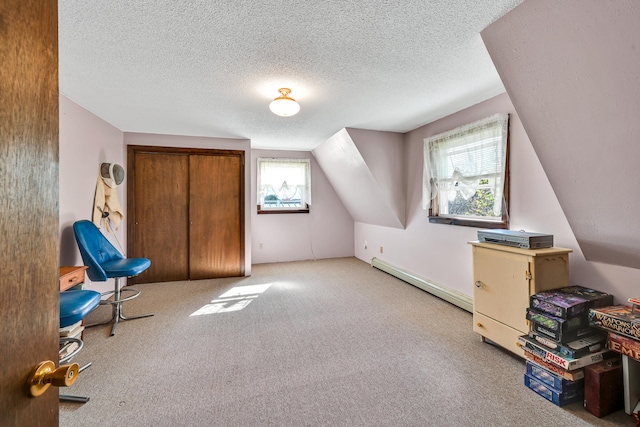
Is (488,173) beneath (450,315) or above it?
above

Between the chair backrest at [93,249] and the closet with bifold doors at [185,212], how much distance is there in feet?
3.40

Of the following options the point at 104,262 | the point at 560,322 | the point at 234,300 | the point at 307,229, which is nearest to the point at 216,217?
the point at 234,300

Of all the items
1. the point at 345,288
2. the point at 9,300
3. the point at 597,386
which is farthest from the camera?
the point at 345,288

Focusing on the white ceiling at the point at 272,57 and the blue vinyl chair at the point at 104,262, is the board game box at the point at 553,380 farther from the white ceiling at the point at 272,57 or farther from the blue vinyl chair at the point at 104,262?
the blue vinyl chair at the point at 104,262

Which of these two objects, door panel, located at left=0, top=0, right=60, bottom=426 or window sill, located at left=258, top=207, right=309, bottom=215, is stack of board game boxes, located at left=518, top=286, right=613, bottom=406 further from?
window sill, located at left=258, top=207, right=309, bottom=215

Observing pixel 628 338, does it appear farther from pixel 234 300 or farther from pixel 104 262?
pixel 104 262

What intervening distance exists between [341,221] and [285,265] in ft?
5.00

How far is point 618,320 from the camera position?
1.57m

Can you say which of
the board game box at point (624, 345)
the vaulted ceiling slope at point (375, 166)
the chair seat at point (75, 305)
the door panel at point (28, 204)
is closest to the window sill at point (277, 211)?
the vaulted ceiling slope at point (375, 166)

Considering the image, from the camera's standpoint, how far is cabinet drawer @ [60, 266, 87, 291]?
2141mm

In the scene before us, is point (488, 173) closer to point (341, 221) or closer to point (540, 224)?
point (540, 224)

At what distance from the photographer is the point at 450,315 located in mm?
2916

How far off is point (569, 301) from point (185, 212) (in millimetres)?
4421

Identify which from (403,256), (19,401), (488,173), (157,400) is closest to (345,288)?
(403,256)
